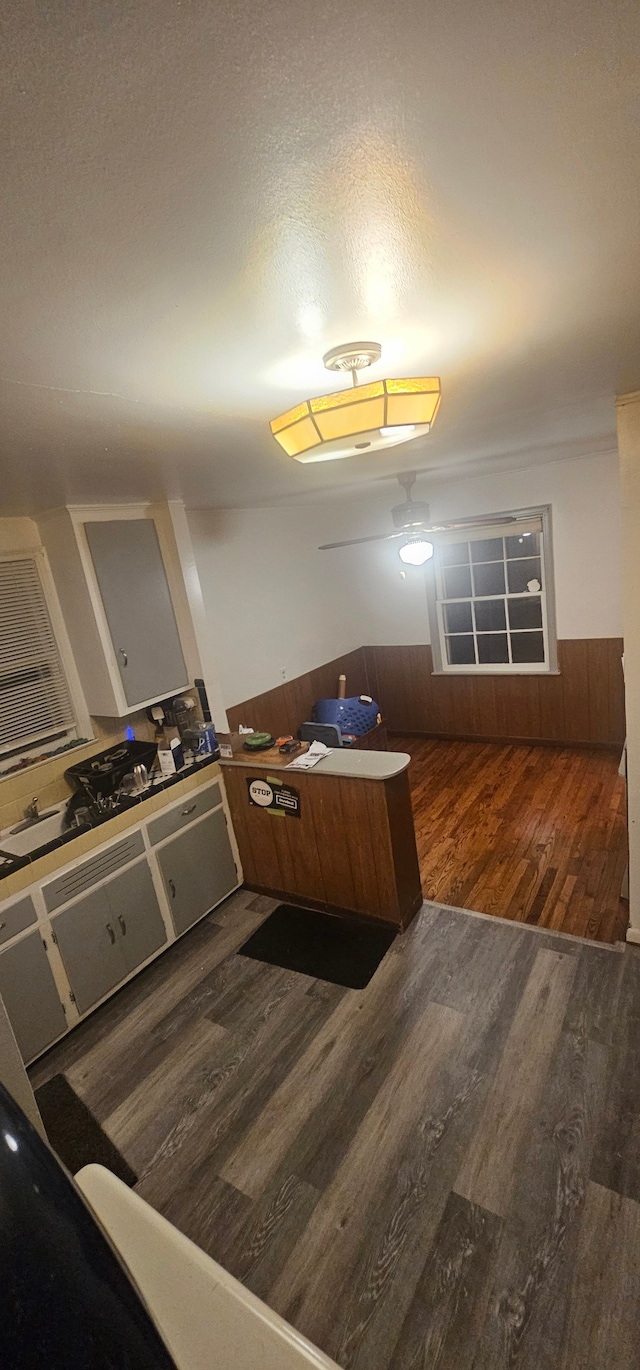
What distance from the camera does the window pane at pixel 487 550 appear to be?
16.4 feet

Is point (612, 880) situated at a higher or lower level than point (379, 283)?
lower

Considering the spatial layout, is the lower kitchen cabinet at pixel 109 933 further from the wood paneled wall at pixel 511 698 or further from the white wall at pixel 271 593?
the wood paneled wall at pixel 511 698

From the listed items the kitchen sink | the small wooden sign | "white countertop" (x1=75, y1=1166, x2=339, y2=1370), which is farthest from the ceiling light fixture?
"white countertop" (x1=75, y1=1166, x2=339, y2=1370)

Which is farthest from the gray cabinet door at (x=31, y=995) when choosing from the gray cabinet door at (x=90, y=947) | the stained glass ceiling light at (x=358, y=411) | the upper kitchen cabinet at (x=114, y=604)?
the stained glass ceiling light at (x=358, y=411)

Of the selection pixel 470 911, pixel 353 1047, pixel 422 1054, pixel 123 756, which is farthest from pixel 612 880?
pixel 123 756

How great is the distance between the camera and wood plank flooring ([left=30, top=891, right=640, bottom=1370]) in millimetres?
1495

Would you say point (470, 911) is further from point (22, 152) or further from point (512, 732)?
point (22, 152)

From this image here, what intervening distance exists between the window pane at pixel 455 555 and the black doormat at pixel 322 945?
11.4 feet

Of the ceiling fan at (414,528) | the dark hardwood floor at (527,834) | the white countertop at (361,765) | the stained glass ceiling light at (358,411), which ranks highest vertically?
the stained glass ceiling light at (358,411)

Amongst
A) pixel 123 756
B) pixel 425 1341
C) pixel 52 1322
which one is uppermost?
pixel 52 1322

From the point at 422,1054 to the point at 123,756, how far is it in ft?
7.03

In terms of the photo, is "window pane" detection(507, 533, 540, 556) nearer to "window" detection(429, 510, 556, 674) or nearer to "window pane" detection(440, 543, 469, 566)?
"window" detection(429, 510, 556, 674)

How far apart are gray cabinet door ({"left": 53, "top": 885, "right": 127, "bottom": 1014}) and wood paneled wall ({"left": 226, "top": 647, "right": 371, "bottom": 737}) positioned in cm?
169

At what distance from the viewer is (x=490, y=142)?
2.41ft
